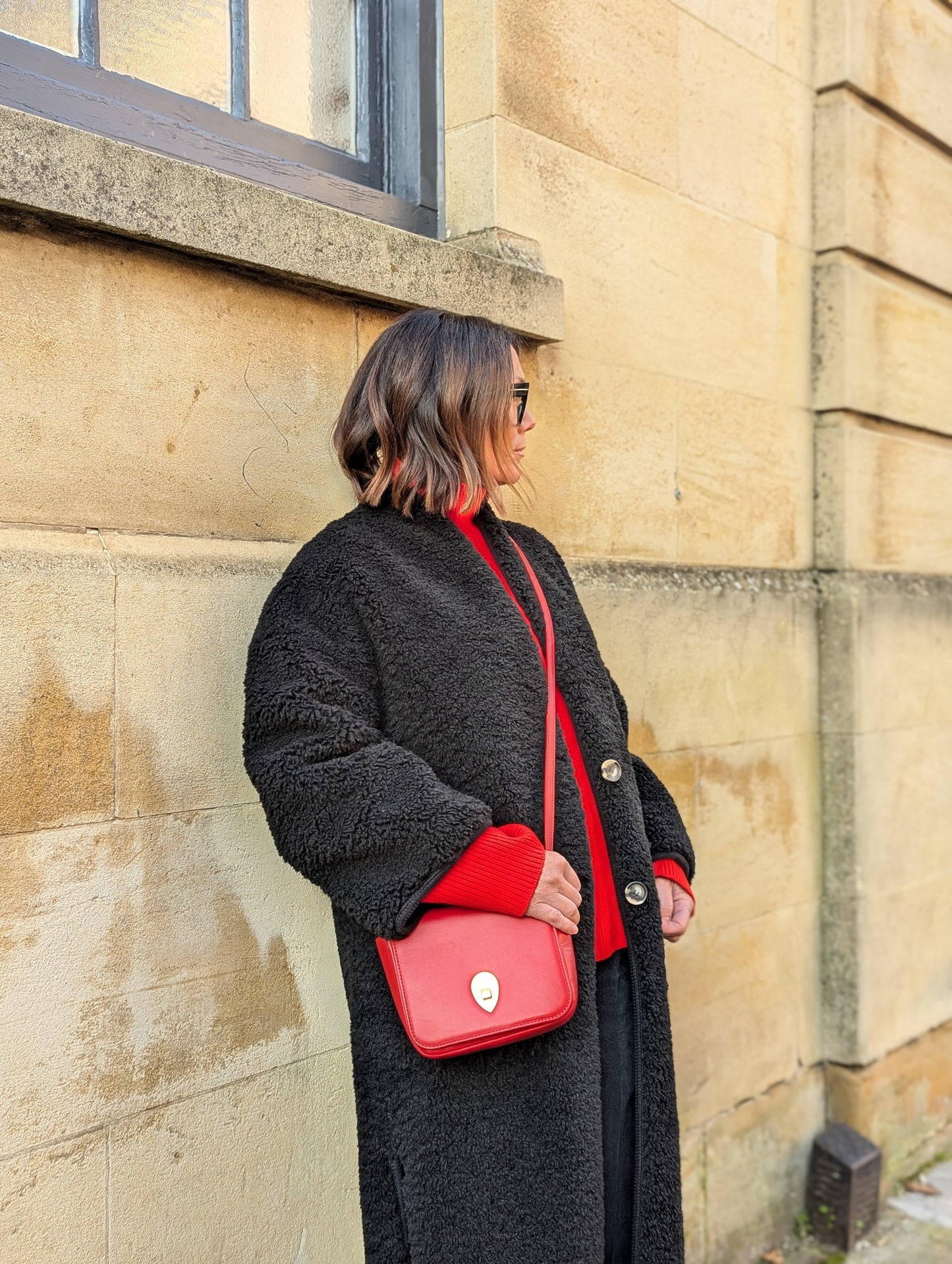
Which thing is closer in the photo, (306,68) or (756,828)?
(306,68)

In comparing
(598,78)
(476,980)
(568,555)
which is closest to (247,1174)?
(476,980)

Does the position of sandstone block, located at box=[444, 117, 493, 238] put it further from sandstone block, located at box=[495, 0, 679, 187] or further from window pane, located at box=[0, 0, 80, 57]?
window pane, located at box=[0, 0, 80, 57]

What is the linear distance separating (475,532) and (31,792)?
2.94ft

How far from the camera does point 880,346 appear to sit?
3.96m

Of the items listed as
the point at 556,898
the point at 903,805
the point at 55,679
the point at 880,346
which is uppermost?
the point at 880,346

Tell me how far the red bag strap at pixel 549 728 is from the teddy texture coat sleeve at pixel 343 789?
15cm

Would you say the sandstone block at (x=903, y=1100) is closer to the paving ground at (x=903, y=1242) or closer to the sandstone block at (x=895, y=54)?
the paving ground at (x=903, y=1242)

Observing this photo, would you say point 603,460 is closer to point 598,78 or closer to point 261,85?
point 598,78

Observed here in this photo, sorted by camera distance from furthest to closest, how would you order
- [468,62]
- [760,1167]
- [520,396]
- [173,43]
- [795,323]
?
[795,323] → [760,1167] → [468,62] → [173,43] → [520,396]

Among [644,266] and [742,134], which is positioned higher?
[742,134]

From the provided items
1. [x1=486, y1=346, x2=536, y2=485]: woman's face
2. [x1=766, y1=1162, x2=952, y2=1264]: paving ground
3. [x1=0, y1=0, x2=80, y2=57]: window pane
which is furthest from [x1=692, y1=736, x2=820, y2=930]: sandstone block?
[x1=0, y1=0, x2=80, y2=57]: window pane

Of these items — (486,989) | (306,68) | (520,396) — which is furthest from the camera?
(306,68)

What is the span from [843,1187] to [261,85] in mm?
3474

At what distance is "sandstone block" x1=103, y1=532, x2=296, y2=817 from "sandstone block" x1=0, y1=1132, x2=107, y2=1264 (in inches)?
22.6
